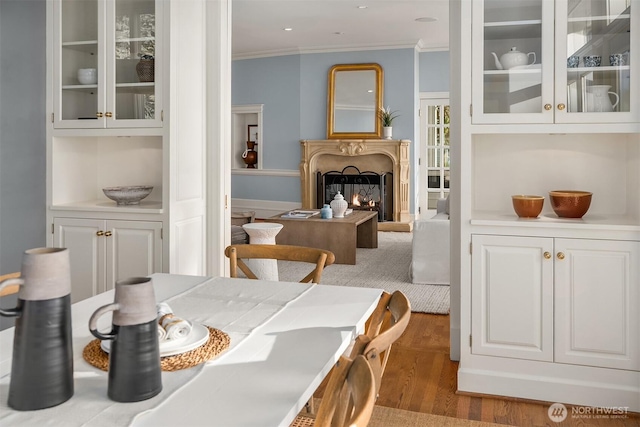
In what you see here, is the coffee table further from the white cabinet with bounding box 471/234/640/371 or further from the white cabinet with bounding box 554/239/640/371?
the white cabinet with bounding box 554/239/640/371

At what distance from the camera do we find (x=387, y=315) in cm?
150

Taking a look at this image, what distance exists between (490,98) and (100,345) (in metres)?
2.17

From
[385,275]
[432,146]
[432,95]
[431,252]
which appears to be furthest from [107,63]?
[432,146]

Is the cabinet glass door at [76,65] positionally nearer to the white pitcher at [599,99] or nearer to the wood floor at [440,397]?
the wood floor at [440,397]

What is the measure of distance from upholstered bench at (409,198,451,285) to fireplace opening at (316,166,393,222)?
3514mm

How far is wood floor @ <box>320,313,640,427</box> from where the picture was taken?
2525 millimetres

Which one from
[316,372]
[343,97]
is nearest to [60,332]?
[316,372]

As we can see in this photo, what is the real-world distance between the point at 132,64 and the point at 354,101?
19.7 ft

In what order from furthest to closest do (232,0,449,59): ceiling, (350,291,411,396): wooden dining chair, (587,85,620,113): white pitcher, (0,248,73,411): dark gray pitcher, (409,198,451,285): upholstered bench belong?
(232,0,449,59): ceiling → (409,198,451,285): upholstered bench → (587,85,620,113): white pitcher → (350,291,411,396): wooden dining chair → (0,248,73,411): dark gray pitcher

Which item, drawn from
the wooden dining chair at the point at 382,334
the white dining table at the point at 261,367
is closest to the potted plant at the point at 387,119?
the white dining table at the point at 261,367

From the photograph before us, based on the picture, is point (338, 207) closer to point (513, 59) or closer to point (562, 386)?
point (513, 59)

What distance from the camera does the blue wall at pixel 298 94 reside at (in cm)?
875

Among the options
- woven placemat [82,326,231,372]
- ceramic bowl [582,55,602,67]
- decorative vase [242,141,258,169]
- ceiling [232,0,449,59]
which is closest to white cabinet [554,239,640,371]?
ceramic bowl [582,55,602,67]

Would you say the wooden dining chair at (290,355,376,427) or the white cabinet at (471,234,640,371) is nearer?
the wooden dining chair at (290,355,376,427)
